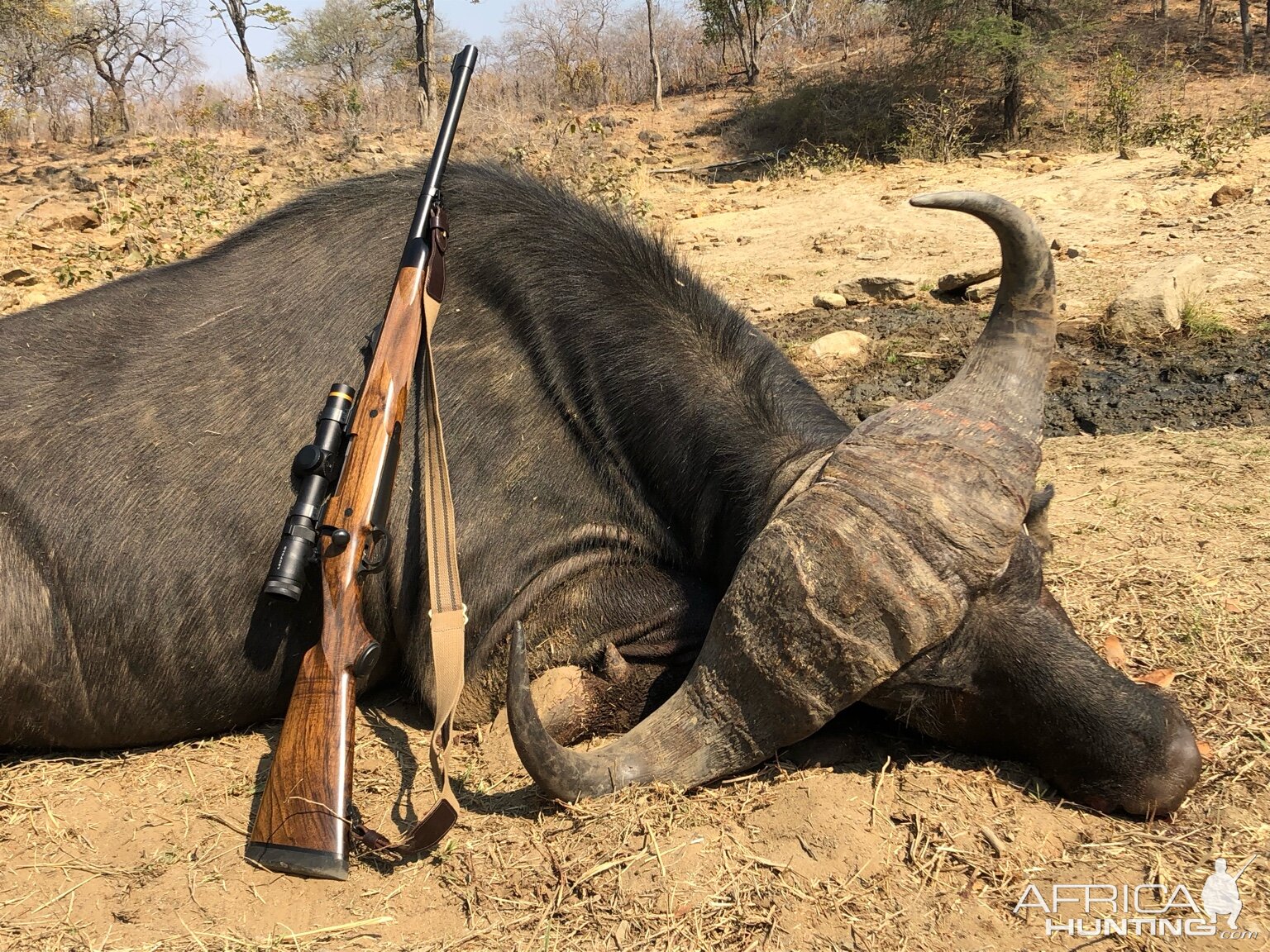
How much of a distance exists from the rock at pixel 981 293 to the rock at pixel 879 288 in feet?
1.64

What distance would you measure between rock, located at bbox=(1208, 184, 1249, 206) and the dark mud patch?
4.04 meters

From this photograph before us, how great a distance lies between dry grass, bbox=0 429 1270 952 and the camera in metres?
2.58

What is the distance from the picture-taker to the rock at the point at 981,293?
8.46 metres

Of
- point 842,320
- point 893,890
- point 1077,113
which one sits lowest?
point 893,890

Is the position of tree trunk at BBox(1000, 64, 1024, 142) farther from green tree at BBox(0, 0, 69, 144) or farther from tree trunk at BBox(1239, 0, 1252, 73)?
green tree at BBox(0, 0, 69, 144)

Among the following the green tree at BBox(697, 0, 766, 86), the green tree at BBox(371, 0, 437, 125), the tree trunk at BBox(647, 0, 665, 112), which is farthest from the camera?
the green tree at BBox(697, 0, 766, 86)

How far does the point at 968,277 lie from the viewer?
28.0 feet

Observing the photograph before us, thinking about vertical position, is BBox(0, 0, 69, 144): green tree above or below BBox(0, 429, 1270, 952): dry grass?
above

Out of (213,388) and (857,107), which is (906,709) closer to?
(213,388)

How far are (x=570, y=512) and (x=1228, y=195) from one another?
31.9 feet

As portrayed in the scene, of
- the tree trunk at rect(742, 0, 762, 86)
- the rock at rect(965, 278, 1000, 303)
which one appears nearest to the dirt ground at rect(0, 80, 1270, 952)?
the rock at rect(965, 278, 1000, 303)

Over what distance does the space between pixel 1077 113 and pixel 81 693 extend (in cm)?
1979

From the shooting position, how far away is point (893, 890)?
264 cm

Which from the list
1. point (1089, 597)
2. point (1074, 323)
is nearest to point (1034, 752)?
point (1089, 597)
